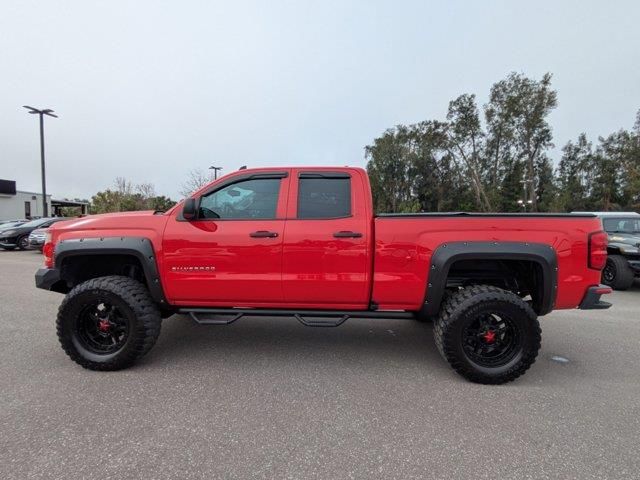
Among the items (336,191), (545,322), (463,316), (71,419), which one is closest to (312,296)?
(336,191)

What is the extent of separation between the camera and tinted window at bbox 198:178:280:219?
3693 millimetres

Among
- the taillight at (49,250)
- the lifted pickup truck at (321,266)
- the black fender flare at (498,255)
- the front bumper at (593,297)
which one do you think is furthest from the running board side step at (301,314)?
the front bumper at (593,297)

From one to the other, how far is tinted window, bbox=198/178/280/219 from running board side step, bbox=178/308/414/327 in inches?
36.6

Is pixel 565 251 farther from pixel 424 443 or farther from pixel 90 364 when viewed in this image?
pixel 90 364

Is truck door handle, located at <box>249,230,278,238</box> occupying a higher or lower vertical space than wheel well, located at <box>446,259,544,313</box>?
higher

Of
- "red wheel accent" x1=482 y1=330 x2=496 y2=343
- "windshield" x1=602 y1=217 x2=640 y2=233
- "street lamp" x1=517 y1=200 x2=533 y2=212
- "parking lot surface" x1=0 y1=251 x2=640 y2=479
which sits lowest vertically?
"parking lot surface" x1=0 y1=251 x2=640 y2=479

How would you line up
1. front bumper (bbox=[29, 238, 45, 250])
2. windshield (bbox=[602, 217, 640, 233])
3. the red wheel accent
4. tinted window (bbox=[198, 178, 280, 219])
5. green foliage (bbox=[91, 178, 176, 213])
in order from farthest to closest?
1. green foliage (bbox=[91, 178, 176, 213])
2. front bumper (bbox=[29, 238, 45, 250])
3. windshield (bbox=[602, 217, 640, 233])
4. tinted window (bbox=[198, 178, 280, 219])
5. the red wheel accent

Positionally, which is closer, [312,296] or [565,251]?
[565,251]

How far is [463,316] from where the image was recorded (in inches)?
131

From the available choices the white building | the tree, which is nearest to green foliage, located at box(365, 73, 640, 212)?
the tree

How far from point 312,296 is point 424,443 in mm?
1563

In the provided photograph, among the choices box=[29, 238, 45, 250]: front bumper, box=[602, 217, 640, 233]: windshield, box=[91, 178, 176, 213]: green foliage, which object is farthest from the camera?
box=[91, 178, 176, 213]: green foliage

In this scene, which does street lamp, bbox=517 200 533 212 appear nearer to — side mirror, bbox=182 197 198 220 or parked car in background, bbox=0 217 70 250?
parked car in background, bbox=0 217 70 250

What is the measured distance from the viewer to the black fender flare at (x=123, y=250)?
11.8ft
